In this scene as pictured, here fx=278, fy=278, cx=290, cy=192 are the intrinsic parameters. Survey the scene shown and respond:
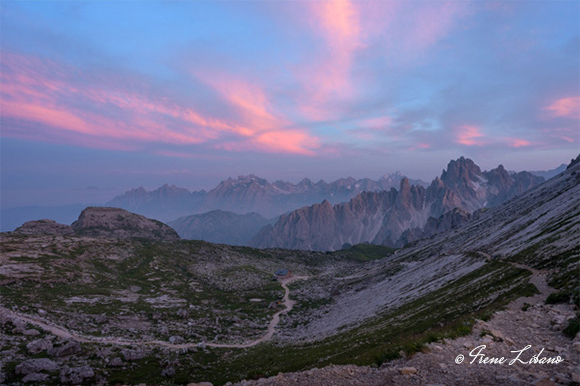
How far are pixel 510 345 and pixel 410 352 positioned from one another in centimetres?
579

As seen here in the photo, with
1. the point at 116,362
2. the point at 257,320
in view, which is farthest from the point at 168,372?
the point at 257,320

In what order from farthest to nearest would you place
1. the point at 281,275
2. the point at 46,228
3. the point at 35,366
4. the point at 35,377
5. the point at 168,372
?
Answer: the point at 46,228
the point at 281,275
the point at 168,372
the point at 35,366
the point at 35,377

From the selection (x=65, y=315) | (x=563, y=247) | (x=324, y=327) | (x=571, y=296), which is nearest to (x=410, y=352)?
(x=571, y=296)

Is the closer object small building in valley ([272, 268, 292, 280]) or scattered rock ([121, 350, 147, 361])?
scattered rock ([121, 350, 147, 361])

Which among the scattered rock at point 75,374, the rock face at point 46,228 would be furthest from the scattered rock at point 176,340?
the rock face at point 46,228

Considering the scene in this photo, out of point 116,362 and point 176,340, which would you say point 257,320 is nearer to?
point 176,340

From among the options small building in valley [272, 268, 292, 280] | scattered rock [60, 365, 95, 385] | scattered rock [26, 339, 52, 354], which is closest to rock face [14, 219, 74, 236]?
small building in valley [272, 268, 292, 280]

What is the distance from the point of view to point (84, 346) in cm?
3825

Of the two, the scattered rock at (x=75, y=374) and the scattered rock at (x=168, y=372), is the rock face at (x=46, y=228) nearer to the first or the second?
the scattered rock at (x=75, y=374)

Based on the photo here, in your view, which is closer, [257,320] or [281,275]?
[257,320]

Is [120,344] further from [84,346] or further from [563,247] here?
[563,247]

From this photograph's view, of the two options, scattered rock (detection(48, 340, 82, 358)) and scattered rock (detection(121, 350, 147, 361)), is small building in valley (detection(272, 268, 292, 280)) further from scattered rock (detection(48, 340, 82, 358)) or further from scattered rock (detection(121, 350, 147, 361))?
scattered rock (detection(48, 340, 82, 358))

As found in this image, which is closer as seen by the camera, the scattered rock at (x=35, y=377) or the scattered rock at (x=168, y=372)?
the scattered rock at (x=35, y=377)

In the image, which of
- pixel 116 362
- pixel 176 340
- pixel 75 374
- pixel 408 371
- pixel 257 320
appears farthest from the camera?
pixel 257 320
